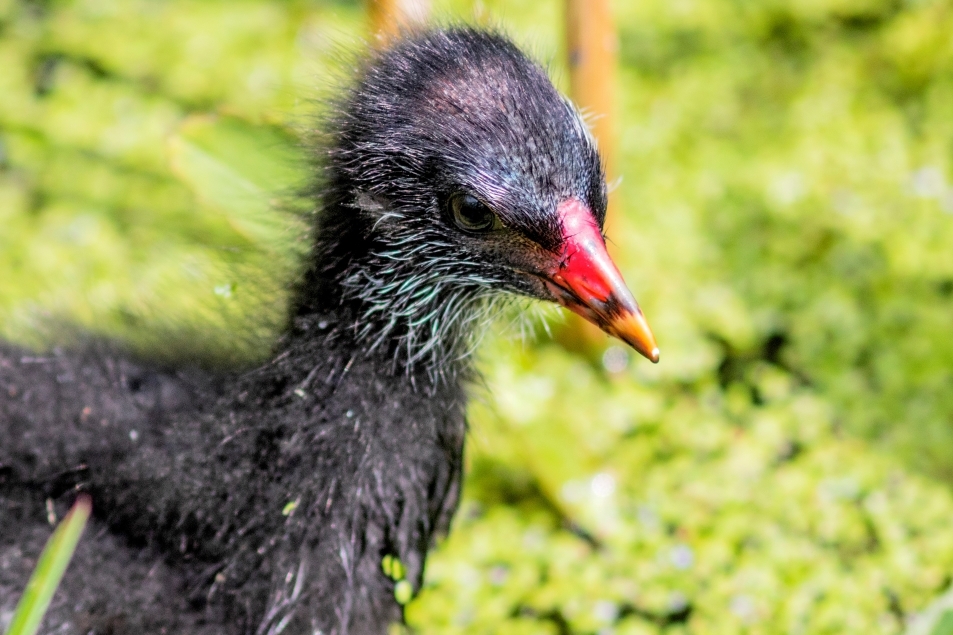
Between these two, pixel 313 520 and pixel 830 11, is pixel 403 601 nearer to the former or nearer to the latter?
pixel 313 520

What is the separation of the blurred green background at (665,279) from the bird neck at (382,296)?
10 centimetres

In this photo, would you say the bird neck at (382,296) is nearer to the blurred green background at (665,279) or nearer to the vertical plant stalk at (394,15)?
the blurred green background at (665,279)

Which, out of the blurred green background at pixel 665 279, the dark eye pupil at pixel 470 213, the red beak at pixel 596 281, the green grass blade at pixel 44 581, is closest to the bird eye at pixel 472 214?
the dark eye pupil at pixel 470 213

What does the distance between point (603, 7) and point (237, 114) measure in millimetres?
907

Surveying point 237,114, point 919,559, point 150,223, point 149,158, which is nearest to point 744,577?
point 919,559

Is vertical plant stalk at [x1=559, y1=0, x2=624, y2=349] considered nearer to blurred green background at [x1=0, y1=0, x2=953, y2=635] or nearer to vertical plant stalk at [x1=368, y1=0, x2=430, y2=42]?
blurred green background at [x1=0, y1=0, x2=953, y2=635]

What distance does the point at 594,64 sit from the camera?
2.51 m

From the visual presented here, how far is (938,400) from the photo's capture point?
280 centimetres

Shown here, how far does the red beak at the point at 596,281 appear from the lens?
5.04 feet

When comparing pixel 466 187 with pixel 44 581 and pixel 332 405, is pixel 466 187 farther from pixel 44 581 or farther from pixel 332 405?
pixel 44 581

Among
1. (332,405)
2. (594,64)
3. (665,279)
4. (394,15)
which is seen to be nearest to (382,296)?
(332,405)

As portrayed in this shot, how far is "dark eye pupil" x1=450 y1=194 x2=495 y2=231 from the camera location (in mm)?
1586

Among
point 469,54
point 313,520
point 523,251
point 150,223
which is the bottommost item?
point 150,223

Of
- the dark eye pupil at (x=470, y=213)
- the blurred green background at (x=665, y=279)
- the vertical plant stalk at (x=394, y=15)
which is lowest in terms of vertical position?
Result: the blurred green background at (x=665, y=279)
